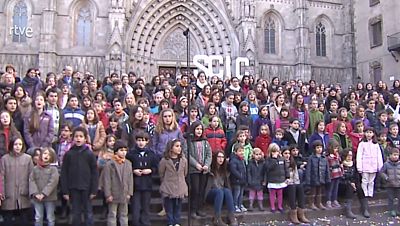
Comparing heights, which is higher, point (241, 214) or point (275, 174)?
point (275, 174)

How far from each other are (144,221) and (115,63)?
1592 cm

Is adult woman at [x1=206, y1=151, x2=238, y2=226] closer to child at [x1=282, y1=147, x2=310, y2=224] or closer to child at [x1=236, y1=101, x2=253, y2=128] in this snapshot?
child at [x1=282, y1=147, x2=310, y2=224]

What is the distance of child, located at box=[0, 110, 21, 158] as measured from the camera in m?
6.81

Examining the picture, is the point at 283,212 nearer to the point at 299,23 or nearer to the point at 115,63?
the point at 115,63

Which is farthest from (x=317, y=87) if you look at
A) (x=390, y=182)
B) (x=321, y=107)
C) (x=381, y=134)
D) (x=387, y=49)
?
(x=387, y=49)

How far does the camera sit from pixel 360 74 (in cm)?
2642

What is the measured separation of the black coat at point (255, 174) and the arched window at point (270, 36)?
18.3m

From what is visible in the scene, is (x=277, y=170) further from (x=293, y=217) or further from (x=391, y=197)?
(x=391, y=197)

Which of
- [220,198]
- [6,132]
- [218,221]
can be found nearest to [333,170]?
[220,198]

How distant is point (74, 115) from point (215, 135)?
256 cm

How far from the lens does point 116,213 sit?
6750mm

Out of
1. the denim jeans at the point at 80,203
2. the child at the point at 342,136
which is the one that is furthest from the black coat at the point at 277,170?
the denim jeans at the point at 80,203

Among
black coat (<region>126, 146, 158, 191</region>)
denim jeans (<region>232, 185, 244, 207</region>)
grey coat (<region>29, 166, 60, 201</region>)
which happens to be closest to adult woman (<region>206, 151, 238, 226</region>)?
denim jeans (<region>232, 185, 244, 207</region>)

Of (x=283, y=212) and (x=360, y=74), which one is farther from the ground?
(x=360, y=74)
